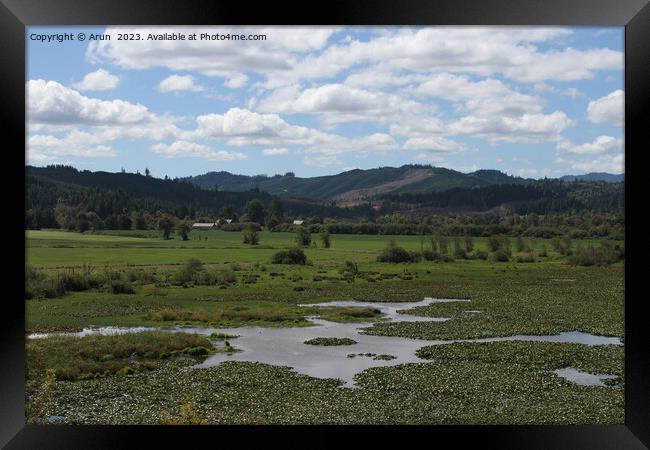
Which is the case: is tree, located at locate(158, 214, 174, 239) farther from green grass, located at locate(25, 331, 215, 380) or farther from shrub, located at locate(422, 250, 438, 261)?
green grass, located at locate(25, 331, 215, 380)

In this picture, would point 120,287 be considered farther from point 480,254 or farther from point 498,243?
point 498,243

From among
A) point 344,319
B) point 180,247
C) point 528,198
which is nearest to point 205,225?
point 180,247

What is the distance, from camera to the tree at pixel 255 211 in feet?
149

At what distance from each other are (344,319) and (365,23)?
21.1 m

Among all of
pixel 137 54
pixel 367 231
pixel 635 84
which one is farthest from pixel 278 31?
pixel 635 84

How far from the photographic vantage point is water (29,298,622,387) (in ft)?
61.6

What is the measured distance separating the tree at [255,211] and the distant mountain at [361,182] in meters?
2.71

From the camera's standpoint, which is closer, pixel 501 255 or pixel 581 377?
pixel 581 377

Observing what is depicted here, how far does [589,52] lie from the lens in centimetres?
5544

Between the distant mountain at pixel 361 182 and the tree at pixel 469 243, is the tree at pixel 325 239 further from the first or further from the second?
the tree at pixel 469 243

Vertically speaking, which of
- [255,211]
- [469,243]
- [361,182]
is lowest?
[469,243]

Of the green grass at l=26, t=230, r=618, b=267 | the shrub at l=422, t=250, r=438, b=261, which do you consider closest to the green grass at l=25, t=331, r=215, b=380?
the green grass at l=26, t=230, r=618, b=267

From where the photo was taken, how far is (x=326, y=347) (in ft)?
73.6

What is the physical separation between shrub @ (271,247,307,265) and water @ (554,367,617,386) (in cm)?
2114
